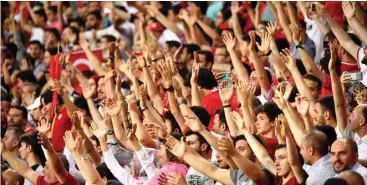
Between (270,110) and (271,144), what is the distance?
34 cm

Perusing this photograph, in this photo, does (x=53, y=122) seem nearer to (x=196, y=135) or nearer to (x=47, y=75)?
(x=47, y=75)

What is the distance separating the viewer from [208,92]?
11312 millimetres

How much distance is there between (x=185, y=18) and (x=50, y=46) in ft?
10.0

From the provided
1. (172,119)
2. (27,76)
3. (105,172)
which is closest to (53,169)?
(105,172)

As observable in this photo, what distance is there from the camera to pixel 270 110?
9633 mm

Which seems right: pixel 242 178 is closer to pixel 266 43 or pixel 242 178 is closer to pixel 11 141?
pixel 266 43

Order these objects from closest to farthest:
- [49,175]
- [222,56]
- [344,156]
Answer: [344,156], [49,175], [222,56]

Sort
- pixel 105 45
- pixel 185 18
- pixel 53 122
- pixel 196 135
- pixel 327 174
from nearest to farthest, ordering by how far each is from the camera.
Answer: pixel 327 174
pixel 196 135
pixel 53 122
pixel 185 18
pixel 105 45

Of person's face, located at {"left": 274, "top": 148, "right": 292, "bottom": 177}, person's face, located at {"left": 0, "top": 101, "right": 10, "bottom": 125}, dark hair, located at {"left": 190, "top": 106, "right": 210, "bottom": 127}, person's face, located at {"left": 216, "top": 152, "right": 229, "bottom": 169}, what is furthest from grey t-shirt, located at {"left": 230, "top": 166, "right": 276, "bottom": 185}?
person's face, located at {"left": 0, "top": 101, "right": 10, "bottom": 125}

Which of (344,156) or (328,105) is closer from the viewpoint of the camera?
(344,156)

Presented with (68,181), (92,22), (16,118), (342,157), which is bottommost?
(92,22)

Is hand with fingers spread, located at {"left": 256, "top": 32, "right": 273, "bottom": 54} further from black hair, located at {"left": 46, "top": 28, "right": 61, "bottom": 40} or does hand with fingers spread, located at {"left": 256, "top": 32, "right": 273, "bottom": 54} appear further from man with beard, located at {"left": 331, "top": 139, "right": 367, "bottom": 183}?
black hair, located at {"left": 46, "top": 28, "right": 61, "bottom": 40}

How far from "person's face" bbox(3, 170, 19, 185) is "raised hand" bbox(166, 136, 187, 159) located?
8.54ft

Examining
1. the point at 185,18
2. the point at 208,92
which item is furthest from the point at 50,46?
the point at 208,92
